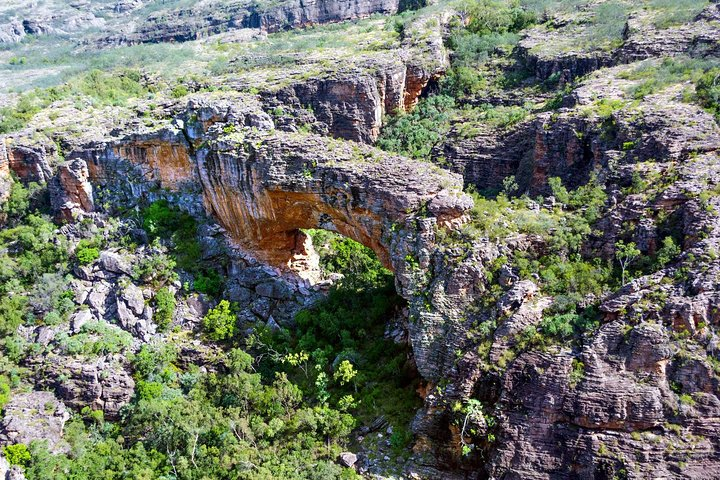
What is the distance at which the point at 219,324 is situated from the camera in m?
28.1

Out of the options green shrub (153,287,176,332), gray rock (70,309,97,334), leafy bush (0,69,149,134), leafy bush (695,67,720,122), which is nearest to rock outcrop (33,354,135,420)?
gray rock (70,309,97,334)

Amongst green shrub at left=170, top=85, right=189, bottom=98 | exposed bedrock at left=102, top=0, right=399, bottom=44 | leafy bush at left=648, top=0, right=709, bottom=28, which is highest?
exposed bedrock at left=102, top=0, right=399, bottom=44

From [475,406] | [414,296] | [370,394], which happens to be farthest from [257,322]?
[475,406]

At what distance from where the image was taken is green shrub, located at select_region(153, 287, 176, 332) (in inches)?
1108

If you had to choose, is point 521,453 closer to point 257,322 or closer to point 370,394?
point 370,394

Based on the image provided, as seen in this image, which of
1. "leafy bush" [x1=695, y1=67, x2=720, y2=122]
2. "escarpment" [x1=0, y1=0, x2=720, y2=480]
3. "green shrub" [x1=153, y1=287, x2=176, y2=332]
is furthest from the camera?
"green shrub" [x1=153, y1=287, x2=176, y2=332]

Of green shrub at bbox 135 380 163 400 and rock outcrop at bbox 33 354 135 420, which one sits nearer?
rock outcrop at bbox 33 354 135 420

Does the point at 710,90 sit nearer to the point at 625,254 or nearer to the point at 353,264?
the point at 625,254

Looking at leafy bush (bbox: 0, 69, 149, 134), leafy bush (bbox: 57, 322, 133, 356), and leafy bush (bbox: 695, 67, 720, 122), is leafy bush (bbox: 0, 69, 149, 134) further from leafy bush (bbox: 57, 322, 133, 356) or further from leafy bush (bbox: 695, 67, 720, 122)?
leafy bush (bbox: 695, 67, 720, 122)

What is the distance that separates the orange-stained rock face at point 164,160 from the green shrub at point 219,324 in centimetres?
738

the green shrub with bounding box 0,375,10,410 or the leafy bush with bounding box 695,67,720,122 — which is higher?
the leafy bush with bounding box 695,67,720,122

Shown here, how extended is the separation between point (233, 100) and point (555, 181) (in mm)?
17776

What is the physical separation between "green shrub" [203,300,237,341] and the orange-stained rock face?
7.38 metres

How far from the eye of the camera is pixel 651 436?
18500 millimetres
